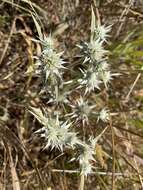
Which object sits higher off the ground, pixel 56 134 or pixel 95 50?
pixel 95 50

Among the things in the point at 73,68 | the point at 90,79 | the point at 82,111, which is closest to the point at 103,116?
the point at 82,111

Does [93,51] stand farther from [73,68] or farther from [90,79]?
[73,68]

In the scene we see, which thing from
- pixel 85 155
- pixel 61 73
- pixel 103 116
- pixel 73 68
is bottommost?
pixel 85 155

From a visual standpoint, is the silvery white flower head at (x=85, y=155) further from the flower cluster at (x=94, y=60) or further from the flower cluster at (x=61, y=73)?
the flower cluster at (x=94, y=60)

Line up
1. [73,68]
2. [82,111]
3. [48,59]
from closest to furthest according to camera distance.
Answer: [48,59], [82,111], [73,68]

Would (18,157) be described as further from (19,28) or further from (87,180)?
(19,28)

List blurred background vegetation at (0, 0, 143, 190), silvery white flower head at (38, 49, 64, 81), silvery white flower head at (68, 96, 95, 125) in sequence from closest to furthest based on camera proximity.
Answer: silvery white flower head at (38, 49, 64, 81) < silvery white flower head at (68, 96, 95, 125) < blurred background vegetation at (0, 0, 143, 190)

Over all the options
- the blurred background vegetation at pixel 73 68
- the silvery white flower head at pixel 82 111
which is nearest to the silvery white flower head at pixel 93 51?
the silvery white flower head at pixel 82 111

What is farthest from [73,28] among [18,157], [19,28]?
[18,157]

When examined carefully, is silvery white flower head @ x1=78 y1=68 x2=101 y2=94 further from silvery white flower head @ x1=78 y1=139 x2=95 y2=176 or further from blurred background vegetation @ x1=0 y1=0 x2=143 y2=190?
blurred background vegetation @ x1=0 y1=0 x2=143 y2=190

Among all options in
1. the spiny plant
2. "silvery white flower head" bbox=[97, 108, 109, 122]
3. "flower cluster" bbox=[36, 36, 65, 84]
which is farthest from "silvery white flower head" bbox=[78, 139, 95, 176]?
"flower cluster" bbox=[36, 36, 65, 84]
